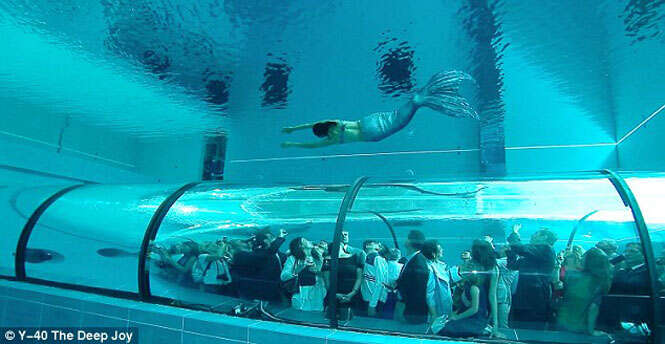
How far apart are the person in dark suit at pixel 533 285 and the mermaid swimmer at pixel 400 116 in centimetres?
417

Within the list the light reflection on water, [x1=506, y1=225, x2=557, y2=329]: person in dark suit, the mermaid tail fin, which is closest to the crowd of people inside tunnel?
[x1=506, y1=225, x2=557, y2=329]: person in dark suit

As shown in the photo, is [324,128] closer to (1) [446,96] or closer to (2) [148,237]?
(1) [446,96]

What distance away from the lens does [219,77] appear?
6473 mm

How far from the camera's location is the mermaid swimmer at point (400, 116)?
6.41 m

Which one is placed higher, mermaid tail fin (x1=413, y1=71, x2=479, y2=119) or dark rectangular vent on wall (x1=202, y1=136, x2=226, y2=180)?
mermaid tail fin (x1=413, y1=71, x2=479, y2=119)

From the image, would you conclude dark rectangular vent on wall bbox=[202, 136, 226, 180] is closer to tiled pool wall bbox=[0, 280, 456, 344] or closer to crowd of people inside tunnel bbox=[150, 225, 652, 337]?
tiled pool wall bbox=[0, 280, 456, 344]

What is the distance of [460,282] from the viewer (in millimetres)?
2697

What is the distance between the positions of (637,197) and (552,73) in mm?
3952

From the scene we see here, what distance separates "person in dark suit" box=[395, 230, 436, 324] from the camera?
267cm

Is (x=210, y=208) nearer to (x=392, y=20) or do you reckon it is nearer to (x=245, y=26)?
(x=245, y=26)

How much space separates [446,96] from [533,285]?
5050mm

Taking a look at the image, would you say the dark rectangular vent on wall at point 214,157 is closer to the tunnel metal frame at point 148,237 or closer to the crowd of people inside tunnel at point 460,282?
the tunnel metal frame at point 148,237

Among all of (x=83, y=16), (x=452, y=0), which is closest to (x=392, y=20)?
(x=452, y=0)

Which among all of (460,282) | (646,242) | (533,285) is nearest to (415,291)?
(460,282)
